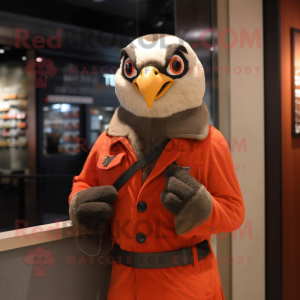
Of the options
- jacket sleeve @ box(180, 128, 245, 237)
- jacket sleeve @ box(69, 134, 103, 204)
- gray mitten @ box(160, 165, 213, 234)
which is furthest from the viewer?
jacket sleeve @ box(69, 134, 103, 204)

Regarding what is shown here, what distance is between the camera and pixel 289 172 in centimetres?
195

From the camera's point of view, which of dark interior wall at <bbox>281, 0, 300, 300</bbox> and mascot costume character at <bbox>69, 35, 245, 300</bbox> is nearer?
mascot costume character at <bbox>69, 35, 245, 300</bbox>

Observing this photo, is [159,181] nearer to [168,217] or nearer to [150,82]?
[168,217]

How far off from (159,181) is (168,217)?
0.14 meters

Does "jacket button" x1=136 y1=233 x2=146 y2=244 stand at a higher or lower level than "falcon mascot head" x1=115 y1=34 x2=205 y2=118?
lower

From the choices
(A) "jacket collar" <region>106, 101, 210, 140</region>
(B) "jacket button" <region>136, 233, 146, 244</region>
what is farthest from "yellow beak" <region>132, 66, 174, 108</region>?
(B) "jacket button" <region>136, 233, 146, 244</region>

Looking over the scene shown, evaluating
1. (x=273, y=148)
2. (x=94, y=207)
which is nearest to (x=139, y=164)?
(x=94, y=207)

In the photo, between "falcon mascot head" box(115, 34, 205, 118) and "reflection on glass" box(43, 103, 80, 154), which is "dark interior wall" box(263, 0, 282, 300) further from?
"reflection on glass" box(43, 103, 80, 154)

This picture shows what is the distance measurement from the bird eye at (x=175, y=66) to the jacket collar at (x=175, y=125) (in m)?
0.14

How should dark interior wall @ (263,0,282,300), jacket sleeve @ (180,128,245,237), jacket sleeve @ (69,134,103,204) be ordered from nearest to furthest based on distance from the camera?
1. jacket sleeve @ (180,128,245,237)
2. jacket sleeve @ (69,134,103,204)
3. dark interior wall @ (263,0,282,300)

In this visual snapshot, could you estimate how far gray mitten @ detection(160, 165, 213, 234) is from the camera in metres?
0.90

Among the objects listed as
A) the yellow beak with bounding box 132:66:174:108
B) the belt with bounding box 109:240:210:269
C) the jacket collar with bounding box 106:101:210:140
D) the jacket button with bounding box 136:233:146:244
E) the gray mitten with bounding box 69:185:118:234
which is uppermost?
the yellow beak with bounding box 132:66:174:108

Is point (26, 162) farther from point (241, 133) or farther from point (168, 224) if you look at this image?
point (168, 224)

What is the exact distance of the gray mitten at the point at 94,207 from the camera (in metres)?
1.01
